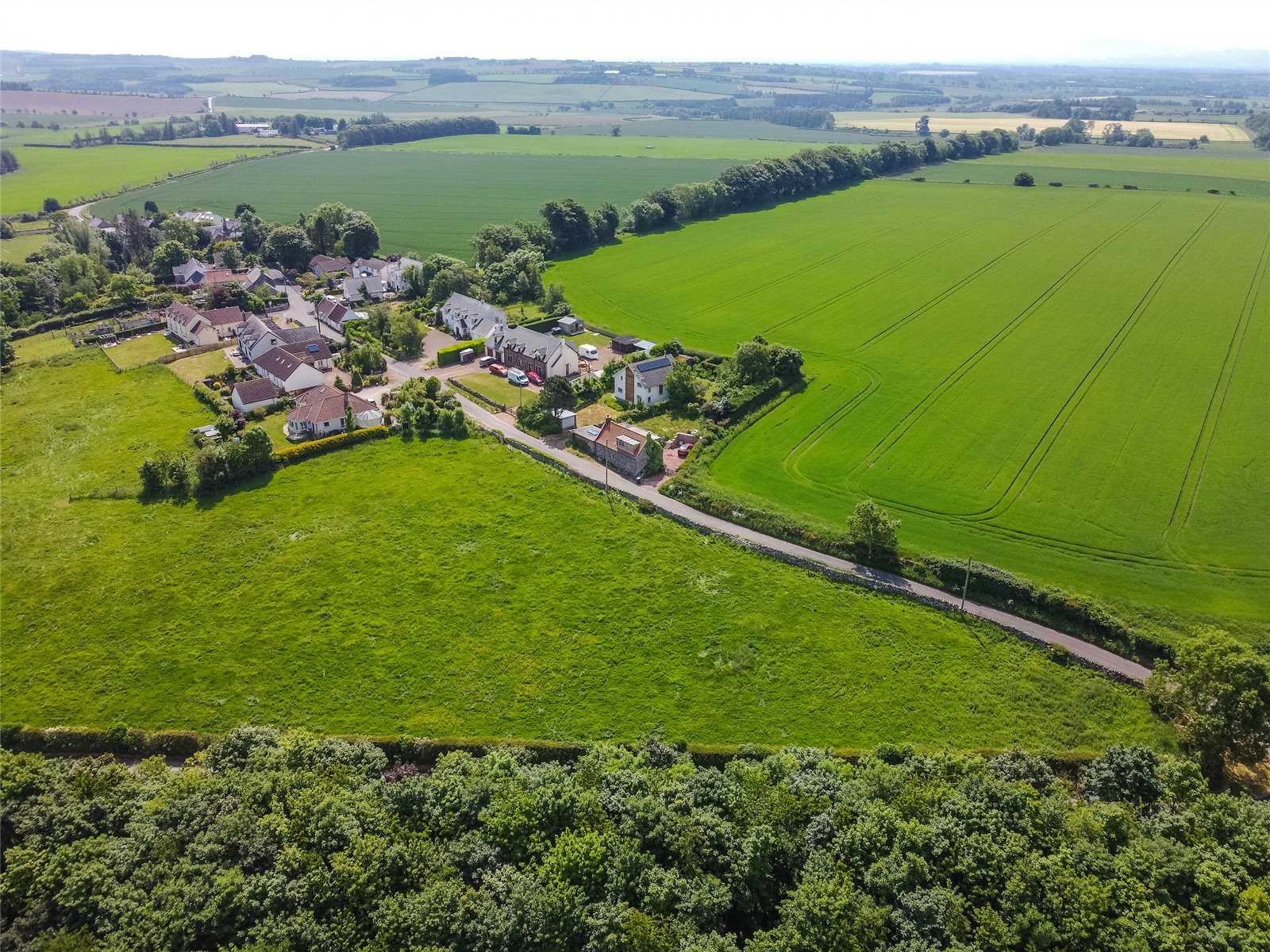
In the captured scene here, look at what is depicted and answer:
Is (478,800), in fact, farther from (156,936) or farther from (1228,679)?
(1228,679)

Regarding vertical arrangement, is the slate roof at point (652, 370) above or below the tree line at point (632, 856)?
above

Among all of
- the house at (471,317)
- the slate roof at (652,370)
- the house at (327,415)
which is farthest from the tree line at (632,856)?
the house at (471,317)

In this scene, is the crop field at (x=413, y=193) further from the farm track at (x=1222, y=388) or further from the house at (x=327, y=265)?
the farm track at (x=1222, y=388)

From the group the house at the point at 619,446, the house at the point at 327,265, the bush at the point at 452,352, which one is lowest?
the house at the point at 619,446

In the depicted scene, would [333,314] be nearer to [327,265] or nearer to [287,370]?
[287,370]

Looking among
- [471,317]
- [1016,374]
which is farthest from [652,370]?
[1016,374]

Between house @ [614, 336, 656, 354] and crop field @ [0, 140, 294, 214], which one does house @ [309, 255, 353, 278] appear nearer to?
crop field @ [0, 140, 294, 214]
